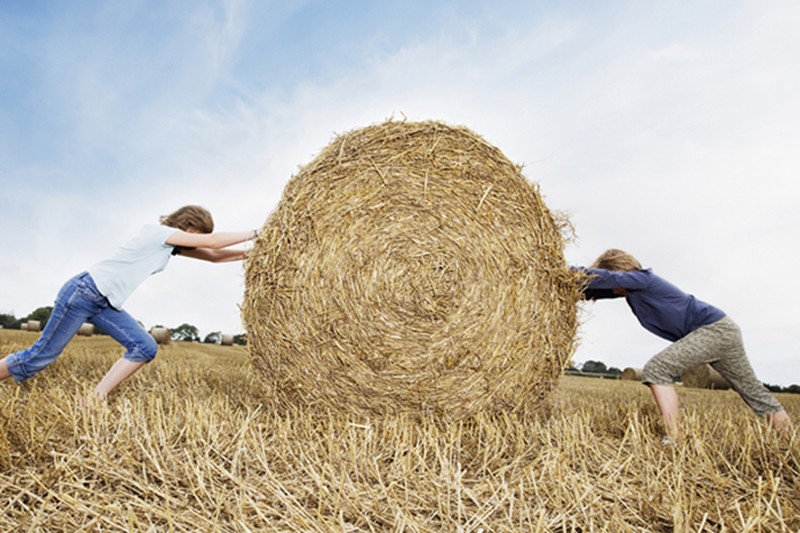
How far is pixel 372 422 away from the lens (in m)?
3.55

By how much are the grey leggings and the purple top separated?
97mm

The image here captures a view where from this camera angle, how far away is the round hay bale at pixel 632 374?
13773 millimetres

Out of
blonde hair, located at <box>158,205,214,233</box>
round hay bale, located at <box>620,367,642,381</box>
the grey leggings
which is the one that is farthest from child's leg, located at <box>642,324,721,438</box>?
round hay bale, located at <box>620,367,642,381</box>

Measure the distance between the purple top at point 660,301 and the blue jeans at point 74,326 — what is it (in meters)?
3.31

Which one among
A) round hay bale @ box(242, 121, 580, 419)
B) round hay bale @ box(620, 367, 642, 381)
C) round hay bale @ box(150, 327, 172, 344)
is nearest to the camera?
round hay bale @ box(242, 121, 580, 419)

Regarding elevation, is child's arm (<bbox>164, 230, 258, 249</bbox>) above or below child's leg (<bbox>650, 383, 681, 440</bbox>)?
above

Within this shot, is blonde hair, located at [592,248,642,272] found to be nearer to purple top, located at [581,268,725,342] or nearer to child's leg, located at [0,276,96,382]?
purple top, located at [581,268,725,342]

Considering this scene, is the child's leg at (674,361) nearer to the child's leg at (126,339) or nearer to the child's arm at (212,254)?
the child's arm at (212,254)

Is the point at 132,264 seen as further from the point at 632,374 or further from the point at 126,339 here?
the point at 632,374

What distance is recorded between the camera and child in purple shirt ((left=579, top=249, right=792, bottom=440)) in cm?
391

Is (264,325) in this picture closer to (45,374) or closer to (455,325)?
(455,325)

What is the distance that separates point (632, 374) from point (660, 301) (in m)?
10.7

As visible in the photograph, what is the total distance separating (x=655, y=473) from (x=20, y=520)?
9.10 feet

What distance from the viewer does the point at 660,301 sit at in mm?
4086
